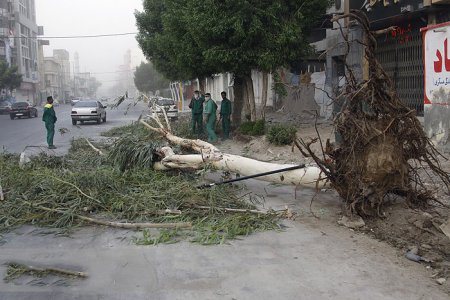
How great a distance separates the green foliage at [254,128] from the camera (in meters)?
15.2

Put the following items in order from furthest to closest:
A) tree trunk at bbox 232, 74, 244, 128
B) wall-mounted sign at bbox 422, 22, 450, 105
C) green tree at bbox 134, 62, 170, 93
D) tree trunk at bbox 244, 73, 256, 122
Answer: green tree at bbox 134, 62, 170, 93, tree trunk at bbox 232, 74, 244, 128, tree trunk at bbox 244, 73, 256, 122, wall-mounted sign at bbox 422, 22, 450, 105

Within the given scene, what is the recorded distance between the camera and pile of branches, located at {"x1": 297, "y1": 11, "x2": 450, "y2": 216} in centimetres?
591

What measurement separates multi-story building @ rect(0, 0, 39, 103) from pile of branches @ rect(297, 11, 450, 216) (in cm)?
7631

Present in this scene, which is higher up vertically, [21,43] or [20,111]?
[21,43]

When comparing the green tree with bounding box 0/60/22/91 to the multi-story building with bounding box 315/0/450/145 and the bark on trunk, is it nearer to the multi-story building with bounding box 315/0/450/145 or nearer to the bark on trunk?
the multi-story building with bounding box 315/0/450/145

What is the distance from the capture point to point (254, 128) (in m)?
15.3

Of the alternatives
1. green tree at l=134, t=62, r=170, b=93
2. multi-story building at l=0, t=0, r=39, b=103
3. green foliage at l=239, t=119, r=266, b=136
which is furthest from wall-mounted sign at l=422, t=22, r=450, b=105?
green tree at l=134, t=62, r=170, b=93

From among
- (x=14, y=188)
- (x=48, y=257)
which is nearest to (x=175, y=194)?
(x=48, y=257)

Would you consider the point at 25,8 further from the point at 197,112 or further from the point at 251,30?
the point at 251,30

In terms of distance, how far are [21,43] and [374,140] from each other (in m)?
88.7

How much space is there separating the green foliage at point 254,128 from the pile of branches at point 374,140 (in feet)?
29.6

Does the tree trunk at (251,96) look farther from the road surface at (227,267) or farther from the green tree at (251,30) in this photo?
the road surface at (227,267)

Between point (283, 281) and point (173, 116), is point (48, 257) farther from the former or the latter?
point (173, 116)

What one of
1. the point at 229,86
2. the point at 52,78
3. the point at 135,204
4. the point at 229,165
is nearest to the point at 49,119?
the point at 229,165
